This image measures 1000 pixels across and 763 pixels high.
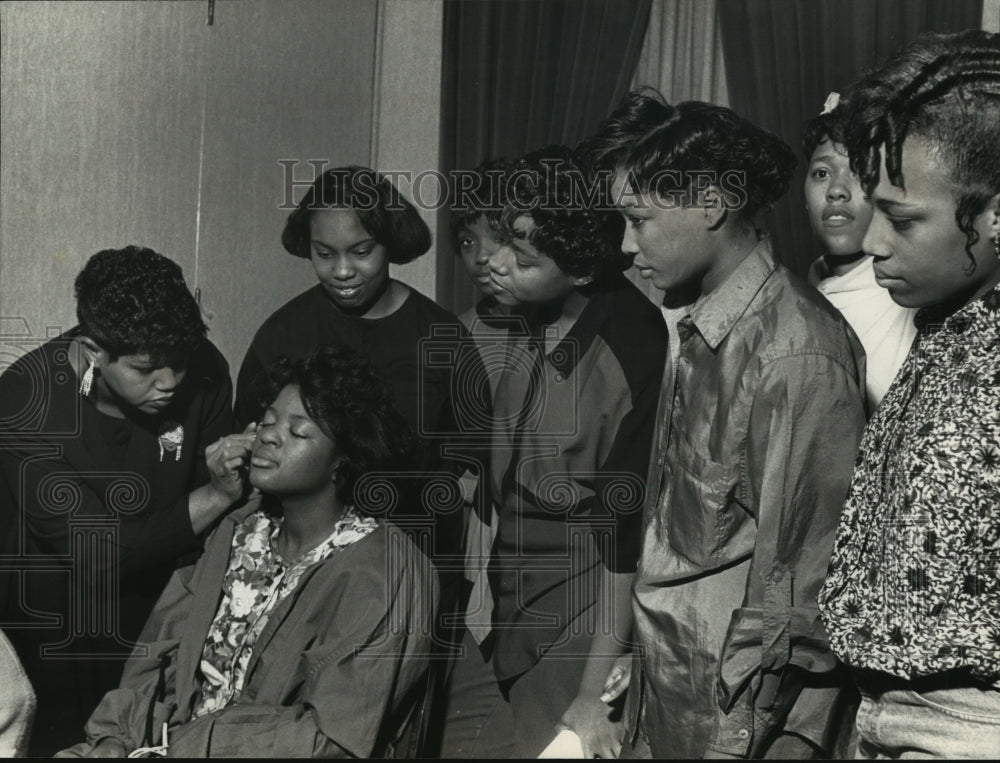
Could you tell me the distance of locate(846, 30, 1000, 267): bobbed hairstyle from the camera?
1828 mm

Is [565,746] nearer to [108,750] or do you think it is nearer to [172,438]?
[108,750]

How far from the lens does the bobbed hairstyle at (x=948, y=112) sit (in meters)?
1.83

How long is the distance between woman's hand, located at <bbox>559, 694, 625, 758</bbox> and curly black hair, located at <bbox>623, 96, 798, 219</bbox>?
1.06 m

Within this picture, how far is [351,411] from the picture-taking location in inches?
108

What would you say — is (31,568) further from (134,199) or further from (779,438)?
(779,438)

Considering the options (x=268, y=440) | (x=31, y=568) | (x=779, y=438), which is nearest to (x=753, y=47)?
(x=779, y=438)

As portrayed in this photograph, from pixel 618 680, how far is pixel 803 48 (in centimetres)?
157

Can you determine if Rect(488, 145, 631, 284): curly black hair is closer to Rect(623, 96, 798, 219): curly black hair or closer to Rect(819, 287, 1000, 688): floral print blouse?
Rect(623, 96, 798, 219): curly black hair

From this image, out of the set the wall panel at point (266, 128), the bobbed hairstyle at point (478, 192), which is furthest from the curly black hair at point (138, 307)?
the bobbed hairstyle at point (478, 192)

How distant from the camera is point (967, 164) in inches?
72.1

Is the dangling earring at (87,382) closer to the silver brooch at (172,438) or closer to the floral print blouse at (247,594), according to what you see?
the silver brooch at (172,438)

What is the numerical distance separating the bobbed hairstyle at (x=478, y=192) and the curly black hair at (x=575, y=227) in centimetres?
10

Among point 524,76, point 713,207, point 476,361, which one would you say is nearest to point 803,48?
point 524,76

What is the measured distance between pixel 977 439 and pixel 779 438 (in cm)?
52
